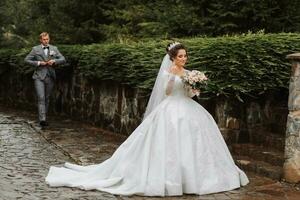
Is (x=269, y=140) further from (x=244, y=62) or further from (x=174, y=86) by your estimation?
(x=174, y=86)

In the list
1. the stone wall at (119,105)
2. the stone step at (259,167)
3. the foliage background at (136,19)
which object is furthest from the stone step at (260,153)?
the foliage background at (136,19)

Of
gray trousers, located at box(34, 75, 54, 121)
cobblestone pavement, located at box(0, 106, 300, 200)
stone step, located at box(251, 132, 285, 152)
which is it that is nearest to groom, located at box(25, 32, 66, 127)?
gray trousers, located at box(34, 75, 54, 121)

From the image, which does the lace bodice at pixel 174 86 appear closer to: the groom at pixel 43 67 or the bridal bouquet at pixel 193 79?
the bridal bouquet at pixel 193 79

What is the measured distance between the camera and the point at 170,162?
6.36m

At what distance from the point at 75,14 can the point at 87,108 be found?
506 cm

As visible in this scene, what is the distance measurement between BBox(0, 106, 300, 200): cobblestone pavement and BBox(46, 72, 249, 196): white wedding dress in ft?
0.46

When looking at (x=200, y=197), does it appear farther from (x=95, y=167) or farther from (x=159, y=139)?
(x=95, y=167)

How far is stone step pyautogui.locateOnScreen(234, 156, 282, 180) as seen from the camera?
278 inches

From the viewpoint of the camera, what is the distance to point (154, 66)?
355 inches

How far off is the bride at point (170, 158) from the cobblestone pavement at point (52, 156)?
146mm

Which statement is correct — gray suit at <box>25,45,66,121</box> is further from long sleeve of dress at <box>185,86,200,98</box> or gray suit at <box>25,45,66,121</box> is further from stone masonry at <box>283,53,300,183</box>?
stone masonry at <box>283,53,300,183</box>

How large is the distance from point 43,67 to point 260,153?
5.40m

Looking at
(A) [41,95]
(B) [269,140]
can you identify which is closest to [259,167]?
(B) [269,140]

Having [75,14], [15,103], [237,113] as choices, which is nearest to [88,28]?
[75,14]
